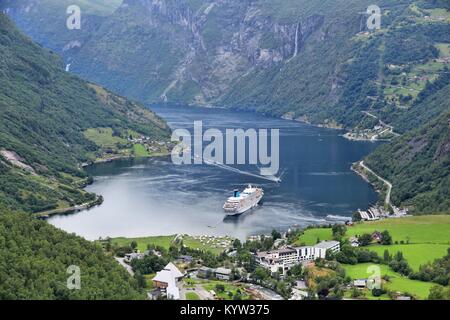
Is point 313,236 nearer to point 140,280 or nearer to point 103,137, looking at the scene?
point 140,280

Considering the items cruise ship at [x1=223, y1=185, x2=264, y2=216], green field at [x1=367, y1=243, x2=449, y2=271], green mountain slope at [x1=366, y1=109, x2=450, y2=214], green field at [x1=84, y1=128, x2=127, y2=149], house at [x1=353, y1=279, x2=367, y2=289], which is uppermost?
green field at [x1=84, y1=128, x2=127, y2=149]

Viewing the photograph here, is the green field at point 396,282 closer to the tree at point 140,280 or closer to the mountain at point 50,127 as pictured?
the tree at point 140,280

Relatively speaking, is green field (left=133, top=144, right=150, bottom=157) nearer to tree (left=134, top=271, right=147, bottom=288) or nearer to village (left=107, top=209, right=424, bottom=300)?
village (left=107, top=209, right=424, bottom=300)

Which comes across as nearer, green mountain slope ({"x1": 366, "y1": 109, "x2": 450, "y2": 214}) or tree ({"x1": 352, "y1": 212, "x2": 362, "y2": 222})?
tree ({"x1": 352, "y1": 212, "x2": 362, "y2": 222})

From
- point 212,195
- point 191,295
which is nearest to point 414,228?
point 191,295

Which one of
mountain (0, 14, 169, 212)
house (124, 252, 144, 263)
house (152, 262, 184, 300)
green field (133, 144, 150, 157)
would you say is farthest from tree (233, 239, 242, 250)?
green field (133, 144, 150, 157)

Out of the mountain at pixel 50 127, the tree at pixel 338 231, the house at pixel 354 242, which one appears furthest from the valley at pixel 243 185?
the tree at pixel 338 231

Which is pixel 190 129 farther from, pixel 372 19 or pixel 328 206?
pixel 328 206

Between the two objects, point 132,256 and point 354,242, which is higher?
point 354,242
